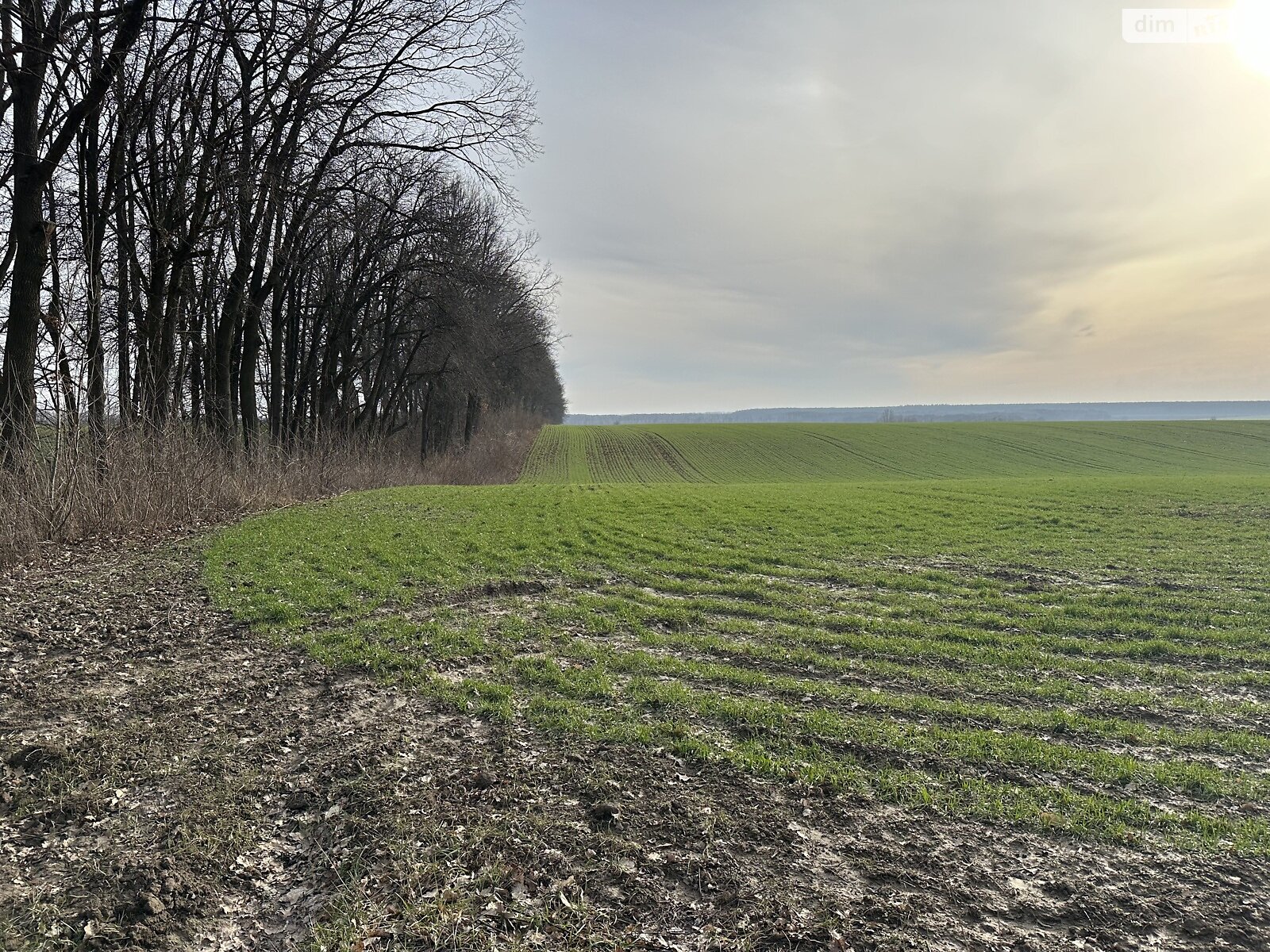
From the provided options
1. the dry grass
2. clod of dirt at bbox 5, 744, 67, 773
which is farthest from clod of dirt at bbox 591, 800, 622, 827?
the dry grass

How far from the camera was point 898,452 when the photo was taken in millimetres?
51625

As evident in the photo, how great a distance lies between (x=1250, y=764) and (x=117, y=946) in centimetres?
610

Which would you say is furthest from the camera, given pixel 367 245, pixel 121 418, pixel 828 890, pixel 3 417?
pixel 367 245

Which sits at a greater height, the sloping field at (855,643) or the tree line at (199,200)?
the tree line at (199,200)

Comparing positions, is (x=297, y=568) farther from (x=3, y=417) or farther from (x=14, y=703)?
(x=3, y=417)

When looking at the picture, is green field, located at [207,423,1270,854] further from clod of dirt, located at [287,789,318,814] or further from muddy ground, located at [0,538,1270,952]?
clod of dirt, located at [287,789,318,814]

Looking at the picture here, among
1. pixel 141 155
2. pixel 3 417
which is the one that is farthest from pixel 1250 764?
pixel 141 155

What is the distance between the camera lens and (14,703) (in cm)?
469

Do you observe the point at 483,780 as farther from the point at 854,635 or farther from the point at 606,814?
the point at 854,635

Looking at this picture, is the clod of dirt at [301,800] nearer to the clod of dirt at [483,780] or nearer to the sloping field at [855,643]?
the clod of dirt at [483,780]

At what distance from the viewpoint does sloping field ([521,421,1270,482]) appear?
1729 inches

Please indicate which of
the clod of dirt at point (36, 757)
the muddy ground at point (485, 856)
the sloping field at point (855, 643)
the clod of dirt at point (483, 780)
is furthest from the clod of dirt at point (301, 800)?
the clod of dirt at point (36, 757)

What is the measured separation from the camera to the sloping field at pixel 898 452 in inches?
1729

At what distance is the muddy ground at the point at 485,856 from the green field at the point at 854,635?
386mm
